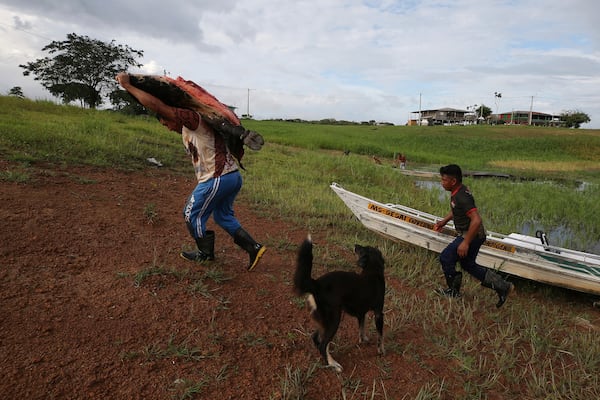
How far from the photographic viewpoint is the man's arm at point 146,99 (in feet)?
10.5

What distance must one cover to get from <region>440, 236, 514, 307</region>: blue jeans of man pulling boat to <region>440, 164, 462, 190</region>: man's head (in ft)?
2.04

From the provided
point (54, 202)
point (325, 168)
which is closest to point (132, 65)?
point (325, 168)

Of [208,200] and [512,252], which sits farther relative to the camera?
[512,252]

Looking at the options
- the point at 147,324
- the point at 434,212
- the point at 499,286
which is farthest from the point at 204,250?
the point at 434,212

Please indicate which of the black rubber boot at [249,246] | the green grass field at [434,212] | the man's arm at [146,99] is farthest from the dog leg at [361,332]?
the man's arm at [146,99]

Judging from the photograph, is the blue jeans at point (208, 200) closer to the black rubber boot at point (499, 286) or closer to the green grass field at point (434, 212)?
the green grass field at point (434, 212)

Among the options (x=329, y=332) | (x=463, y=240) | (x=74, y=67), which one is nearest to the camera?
(x=329, y=332)

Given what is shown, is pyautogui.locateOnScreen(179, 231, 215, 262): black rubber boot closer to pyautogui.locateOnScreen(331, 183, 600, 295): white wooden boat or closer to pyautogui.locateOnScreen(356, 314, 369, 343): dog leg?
pyautogui.locateOnScreen(356, 314, 369, 343): dog leg

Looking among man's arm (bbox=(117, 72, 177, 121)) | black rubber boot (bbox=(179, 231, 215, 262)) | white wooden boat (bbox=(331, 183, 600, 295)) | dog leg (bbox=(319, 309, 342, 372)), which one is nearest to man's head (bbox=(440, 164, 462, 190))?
white wooden boat (bbox=(331, 183, 600, 295))

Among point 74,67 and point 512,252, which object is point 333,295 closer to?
point 512,252

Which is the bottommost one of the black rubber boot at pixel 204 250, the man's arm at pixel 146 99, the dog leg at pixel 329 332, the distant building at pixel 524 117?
the dog leg at pixel 329 332

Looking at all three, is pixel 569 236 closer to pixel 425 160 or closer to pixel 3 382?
pixel 3 382

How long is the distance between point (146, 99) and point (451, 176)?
3.10m

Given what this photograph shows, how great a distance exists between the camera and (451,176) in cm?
415
